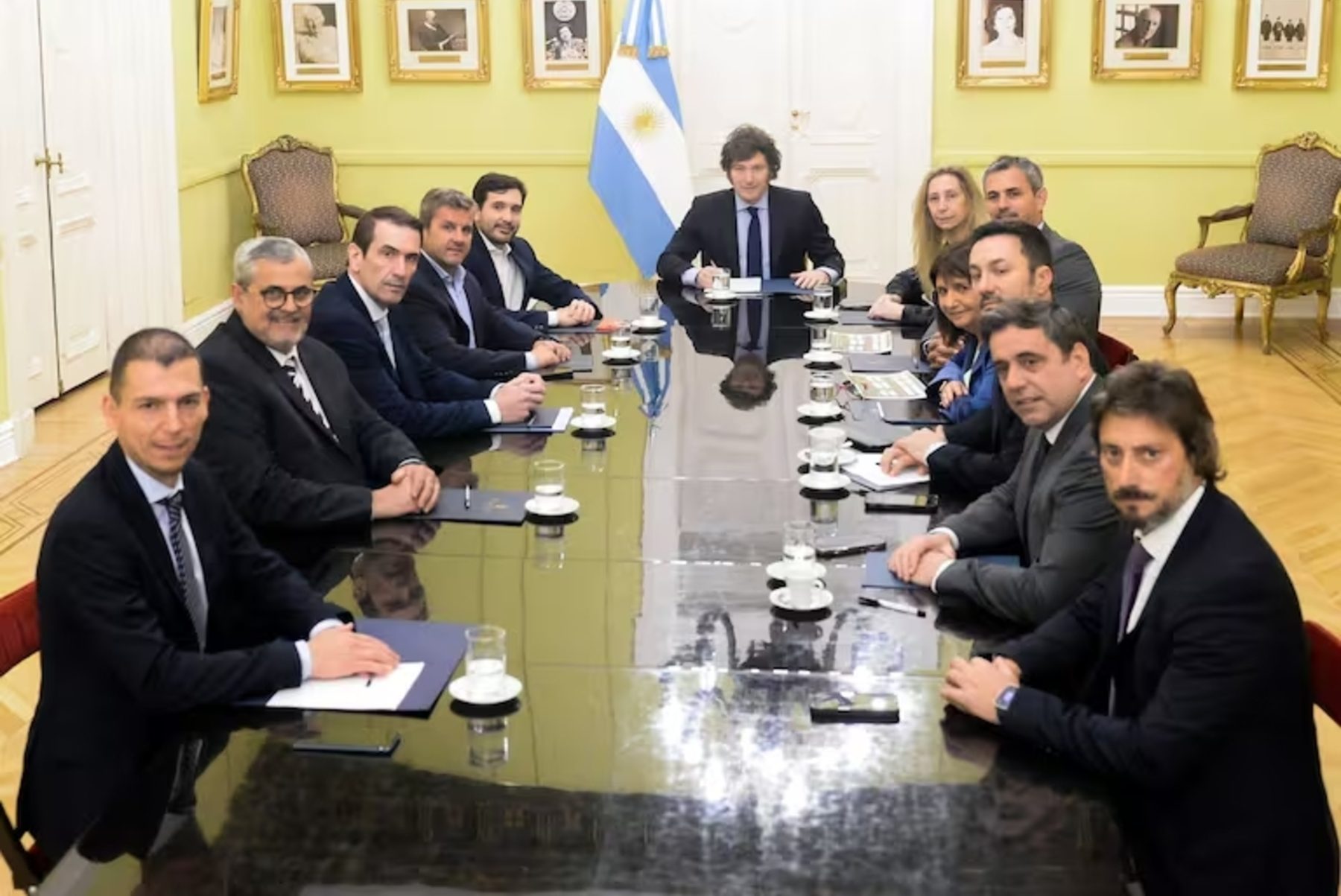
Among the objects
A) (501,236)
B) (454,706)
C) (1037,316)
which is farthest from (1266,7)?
(454,706)

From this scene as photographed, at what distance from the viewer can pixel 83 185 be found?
9.91m

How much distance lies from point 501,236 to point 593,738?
4937mm

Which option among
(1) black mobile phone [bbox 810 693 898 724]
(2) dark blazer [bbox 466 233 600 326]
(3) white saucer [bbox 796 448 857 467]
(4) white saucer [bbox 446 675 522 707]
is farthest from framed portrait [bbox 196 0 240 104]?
(1) black mobile phone [bbox 810 693 898 724]

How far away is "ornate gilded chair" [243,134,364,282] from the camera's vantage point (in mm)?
11414

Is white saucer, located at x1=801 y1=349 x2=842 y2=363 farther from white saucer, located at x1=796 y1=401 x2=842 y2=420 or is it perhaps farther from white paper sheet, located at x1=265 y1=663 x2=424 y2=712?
white paper sheet, located at x1=265 y1=663 x2=424 y2=712

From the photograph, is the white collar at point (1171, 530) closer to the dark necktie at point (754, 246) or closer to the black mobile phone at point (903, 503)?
the black mobile phone at point (903, 503)

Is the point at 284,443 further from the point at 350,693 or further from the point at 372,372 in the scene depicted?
the point at 350,693

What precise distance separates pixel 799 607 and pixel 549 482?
1.04 metres

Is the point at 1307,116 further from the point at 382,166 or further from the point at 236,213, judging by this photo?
the point at 236,213

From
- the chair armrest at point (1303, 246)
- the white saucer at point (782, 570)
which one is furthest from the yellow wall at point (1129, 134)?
the white saucer at point (782, 570)

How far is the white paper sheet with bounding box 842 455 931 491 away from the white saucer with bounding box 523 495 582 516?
858 mm

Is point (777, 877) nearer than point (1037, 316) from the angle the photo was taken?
Yes

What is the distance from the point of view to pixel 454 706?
3.24 meters

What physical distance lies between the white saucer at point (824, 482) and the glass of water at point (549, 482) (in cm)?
68
